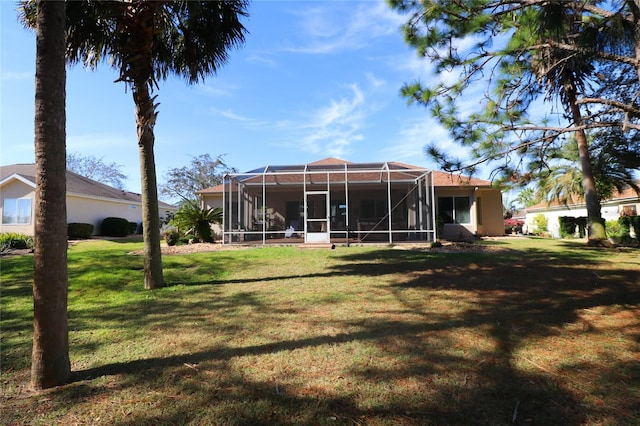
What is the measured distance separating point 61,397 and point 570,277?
27.7 feet

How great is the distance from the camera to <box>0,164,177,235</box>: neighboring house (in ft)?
63.6

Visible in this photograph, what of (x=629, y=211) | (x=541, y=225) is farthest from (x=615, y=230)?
(x=541, y=225)

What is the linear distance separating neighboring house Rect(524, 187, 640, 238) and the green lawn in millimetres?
20739

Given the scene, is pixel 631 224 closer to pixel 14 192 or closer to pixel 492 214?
pixel 492 214

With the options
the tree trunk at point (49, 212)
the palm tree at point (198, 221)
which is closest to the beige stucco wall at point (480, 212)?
the palm tree at point (198, 221)

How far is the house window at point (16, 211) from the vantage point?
1945cm

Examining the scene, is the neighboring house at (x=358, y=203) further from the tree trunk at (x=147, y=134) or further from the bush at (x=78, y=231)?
the tree trunk at (x=147, y=134)

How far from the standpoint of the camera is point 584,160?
44.9ft

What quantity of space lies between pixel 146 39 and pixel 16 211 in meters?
19.6

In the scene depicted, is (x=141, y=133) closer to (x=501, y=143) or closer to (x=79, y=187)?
(x=501, y=143)

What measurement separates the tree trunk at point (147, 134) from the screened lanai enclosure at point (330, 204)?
7525 millimetres

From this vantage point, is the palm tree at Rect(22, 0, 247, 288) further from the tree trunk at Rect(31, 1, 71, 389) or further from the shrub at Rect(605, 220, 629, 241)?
the shrub at Rect(605, 220, 629, 241)

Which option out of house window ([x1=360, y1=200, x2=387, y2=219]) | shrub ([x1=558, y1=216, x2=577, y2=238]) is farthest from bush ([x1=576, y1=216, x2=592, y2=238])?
house window ([x1=360, y1=200, x2=387, y2=219])

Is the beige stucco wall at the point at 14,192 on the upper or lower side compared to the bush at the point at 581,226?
upper
